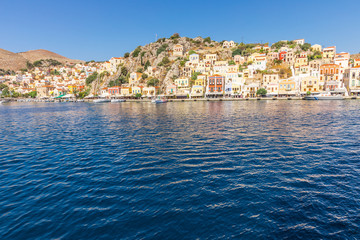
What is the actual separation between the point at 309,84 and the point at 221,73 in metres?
37.7

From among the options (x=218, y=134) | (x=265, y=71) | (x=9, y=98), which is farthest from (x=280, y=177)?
(x=9, y=98)

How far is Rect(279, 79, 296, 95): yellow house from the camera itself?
82.1 meters

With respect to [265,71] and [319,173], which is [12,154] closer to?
[319,173]

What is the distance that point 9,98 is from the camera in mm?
148875

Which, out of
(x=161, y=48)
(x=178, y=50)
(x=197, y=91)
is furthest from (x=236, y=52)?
(x=161, y=48)

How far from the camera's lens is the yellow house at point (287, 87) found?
82.1 m

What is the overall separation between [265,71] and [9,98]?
179 m

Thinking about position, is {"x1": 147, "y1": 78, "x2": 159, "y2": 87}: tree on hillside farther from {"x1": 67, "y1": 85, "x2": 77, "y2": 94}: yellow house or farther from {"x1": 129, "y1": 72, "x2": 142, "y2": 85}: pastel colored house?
{"x1": 67, "y1": 85, "x2": 77, "y2": 94}: yellow house

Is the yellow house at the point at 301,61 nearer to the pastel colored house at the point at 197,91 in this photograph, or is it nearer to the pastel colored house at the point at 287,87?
the pastel colored house at the point at 287,87

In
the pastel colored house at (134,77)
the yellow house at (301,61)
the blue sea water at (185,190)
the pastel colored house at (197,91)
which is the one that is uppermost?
the yellow house at (301,61)

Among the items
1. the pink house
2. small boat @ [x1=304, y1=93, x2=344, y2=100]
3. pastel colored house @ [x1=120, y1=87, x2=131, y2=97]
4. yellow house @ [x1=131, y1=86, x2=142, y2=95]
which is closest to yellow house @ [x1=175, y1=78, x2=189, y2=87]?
the pink house

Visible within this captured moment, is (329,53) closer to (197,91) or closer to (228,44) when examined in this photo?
(228,44)

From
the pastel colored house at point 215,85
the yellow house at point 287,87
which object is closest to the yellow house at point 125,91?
the pastel colored house at point 215,85

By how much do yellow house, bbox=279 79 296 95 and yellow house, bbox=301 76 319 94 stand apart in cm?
368
